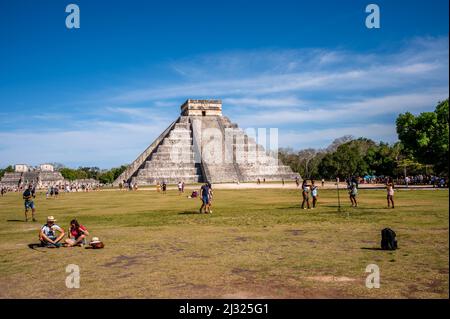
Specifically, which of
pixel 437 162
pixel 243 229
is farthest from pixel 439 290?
pixel 437 162

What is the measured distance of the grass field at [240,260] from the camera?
21.4 feet

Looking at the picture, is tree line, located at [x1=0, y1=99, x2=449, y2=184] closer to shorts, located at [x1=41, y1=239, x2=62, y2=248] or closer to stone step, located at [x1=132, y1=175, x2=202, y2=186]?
shorts, located at [x1=41, y1=239, x2=62, y2=248]

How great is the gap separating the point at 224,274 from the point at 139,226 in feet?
25.2

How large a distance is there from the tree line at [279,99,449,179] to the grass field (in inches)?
350

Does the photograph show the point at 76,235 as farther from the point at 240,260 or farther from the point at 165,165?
the point at 165,165

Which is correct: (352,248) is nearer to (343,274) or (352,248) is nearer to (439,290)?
(343,274)

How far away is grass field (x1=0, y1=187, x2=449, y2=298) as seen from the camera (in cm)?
654

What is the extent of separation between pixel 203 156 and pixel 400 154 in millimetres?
31586

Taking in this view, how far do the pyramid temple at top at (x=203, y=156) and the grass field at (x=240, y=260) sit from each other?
47.6 meters

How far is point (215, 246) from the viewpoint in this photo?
10.3 meters

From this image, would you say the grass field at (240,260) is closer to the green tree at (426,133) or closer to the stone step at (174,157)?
the green tree at (426,133)

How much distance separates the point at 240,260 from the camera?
863cm

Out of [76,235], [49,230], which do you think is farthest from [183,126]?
[76,235]

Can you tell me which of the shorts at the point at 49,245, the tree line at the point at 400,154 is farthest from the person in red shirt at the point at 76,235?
the tree line at the point at 400,154
